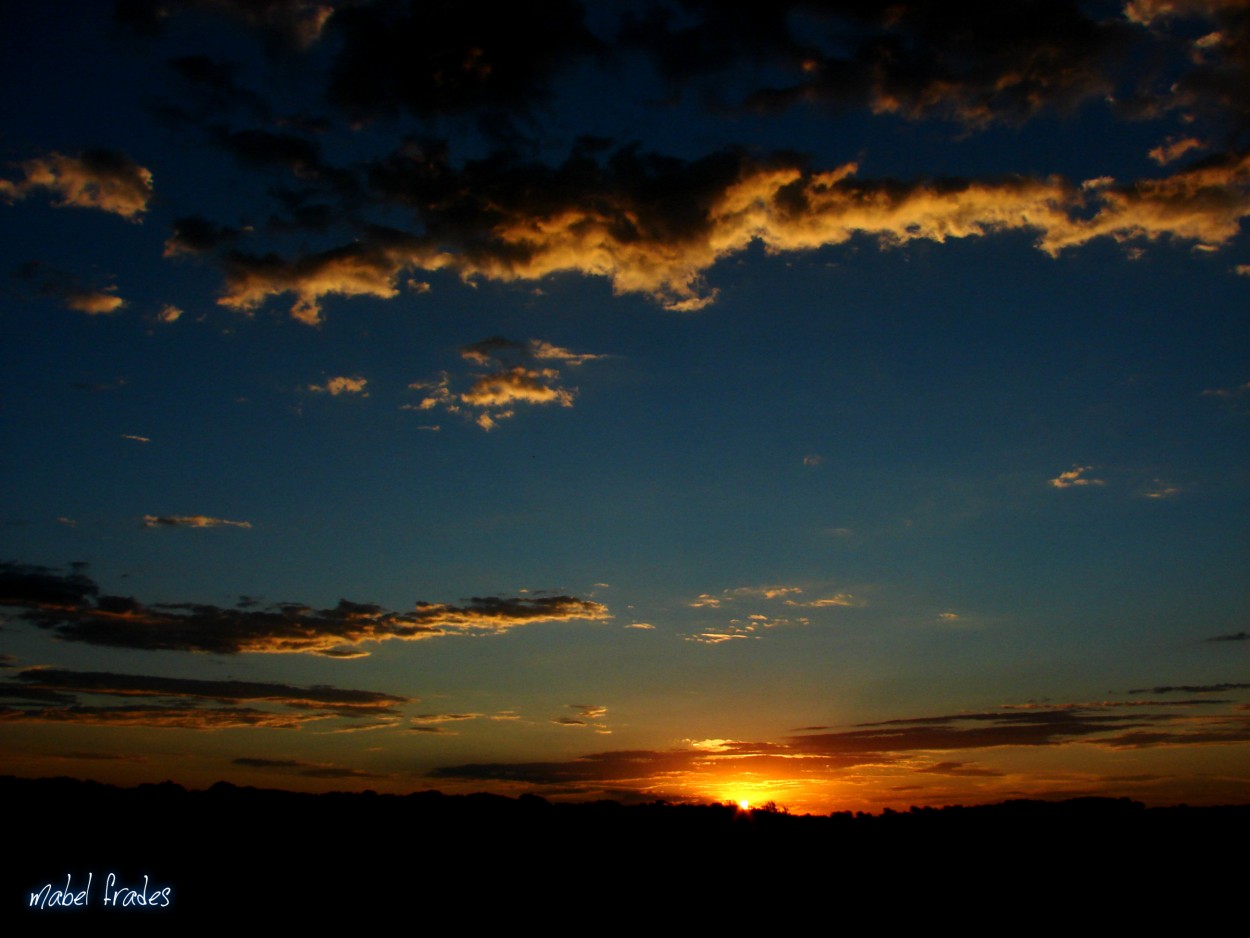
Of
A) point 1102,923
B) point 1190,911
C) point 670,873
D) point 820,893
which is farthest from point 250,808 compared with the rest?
point 1190,911

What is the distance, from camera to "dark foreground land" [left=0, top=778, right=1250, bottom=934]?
1133 inches

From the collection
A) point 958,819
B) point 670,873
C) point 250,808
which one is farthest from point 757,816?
point 250,808

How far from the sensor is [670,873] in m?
33.7

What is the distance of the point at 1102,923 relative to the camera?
29812mm

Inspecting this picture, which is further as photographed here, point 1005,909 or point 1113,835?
point 1113,835

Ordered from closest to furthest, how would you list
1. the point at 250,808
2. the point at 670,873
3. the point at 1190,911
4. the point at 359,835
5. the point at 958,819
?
the point at 1190,911, the point at 670,873, the point at 359,835, the point at 250,808, the point at 958,819

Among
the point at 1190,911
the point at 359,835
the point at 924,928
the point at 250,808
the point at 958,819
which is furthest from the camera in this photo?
the point at 958,819

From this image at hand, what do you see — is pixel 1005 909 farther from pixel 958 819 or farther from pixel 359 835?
pixel 359 835

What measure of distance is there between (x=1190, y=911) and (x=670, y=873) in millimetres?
18950

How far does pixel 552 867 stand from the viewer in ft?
109

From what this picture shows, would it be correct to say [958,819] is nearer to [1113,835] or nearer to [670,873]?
[1113,835]

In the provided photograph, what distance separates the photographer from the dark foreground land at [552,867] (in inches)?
1133

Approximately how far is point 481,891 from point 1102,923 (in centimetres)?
2177

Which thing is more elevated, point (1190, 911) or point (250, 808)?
point (250, 808)
